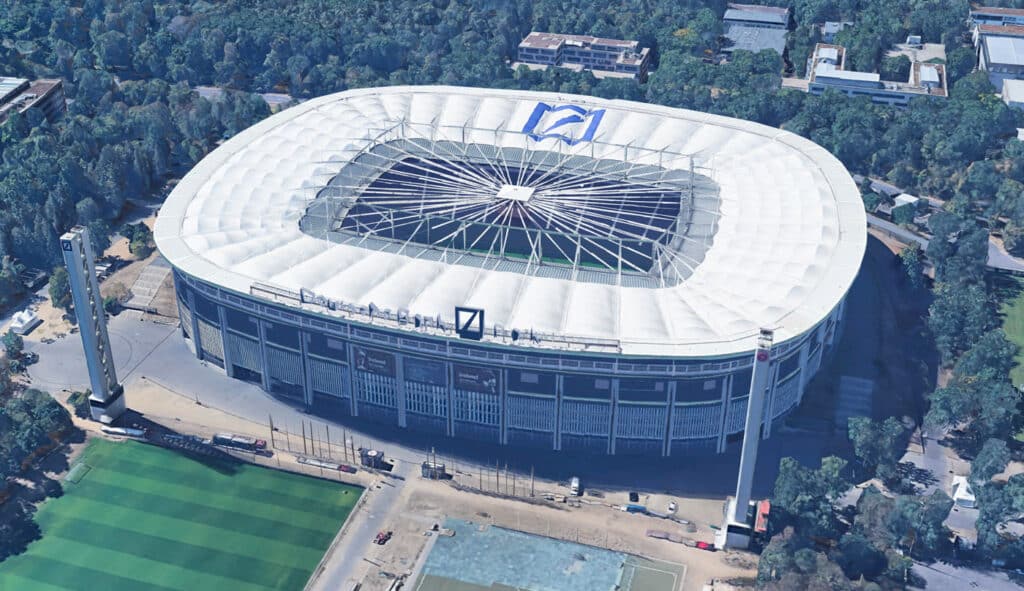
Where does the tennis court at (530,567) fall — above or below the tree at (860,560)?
below

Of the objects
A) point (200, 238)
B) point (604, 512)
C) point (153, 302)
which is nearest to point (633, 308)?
point (604, 512)

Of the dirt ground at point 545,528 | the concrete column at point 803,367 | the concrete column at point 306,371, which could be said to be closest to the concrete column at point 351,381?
the concrete column at point 306,371

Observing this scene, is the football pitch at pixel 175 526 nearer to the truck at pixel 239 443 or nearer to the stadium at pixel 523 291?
the truck at pixel 239 443

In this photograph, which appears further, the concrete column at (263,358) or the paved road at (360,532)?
the concrete column at (263,358)

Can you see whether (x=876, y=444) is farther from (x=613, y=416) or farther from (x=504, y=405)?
(x=504, y=405)

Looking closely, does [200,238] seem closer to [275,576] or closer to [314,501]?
[314,501]

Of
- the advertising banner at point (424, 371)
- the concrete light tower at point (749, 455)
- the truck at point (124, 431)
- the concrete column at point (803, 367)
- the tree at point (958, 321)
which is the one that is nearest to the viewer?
the concrete light tower at point (749, 455)
